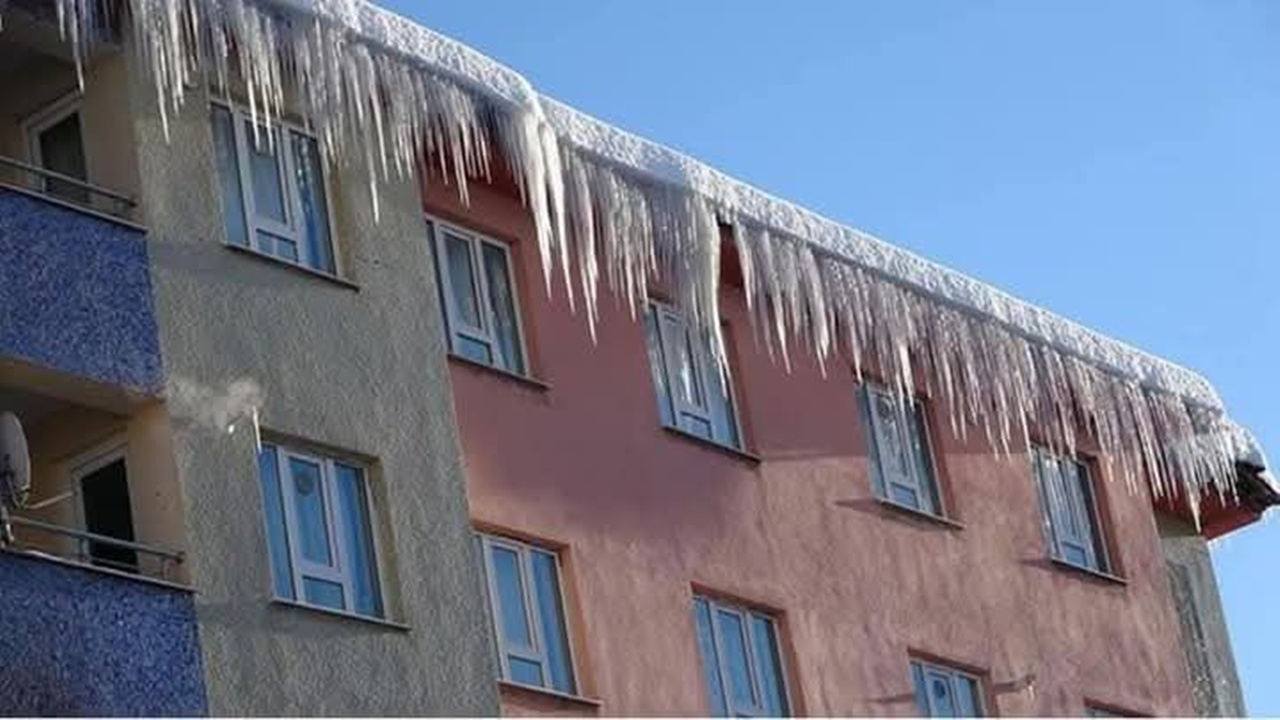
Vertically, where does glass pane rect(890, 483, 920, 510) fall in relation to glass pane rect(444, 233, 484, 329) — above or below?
below

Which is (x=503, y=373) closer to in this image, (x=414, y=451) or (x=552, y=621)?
(x=414, y=451)

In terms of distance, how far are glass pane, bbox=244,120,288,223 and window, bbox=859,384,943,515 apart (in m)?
6.48

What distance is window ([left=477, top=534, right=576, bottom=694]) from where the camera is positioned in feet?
77.0

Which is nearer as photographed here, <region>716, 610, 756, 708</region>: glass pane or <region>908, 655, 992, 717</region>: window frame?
<region>716, 610, 756, 708</region>: glass pane

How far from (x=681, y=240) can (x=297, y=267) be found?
4.30 meters

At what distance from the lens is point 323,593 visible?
22031mm

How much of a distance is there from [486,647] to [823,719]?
147 inches

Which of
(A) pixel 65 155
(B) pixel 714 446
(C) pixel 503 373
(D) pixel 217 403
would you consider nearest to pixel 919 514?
(B) pixel 714 446

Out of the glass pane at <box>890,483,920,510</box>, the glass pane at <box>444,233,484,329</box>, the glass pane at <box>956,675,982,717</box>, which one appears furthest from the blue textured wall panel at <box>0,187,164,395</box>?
the glass pane at <box>956,675,982,717</box>

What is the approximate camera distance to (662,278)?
2644cm

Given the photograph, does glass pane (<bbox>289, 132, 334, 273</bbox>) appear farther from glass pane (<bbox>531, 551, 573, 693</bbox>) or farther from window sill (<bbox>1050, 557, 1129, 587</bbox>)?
window sill (<bbox>1050, 557, 1129, 587</bbox>)

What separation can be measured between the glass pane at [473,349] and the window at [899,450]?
4.43 metres

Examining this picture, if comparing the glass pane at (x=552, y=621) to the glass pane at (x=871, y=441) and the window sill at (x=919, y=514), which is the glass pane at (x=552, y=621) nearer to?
the window sill at (x=919, y=514)

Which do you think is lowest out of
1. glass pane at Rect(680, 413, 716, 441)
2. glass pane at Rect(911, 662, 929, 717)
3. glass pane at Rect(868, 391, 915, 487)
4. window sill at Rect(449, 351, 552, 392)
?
glass pane at Rect(911, 662, 929, 717)
